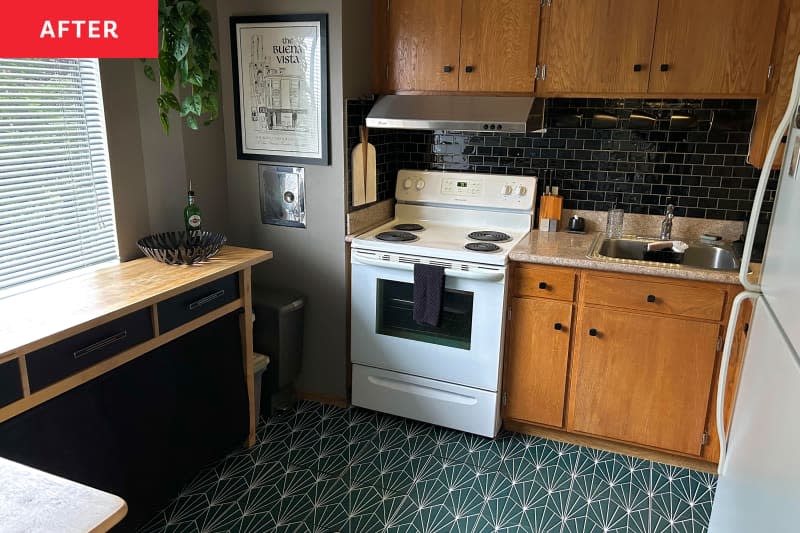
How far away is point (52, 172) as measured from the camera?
2328 millimetres

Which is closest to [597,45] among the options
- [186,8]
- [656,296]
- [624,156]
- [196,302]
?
[624,156]

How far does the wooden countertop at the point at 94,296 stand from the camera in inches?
69.7

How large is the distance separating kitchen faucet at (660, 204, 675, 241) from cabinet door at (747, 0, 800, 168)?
43 centimetres

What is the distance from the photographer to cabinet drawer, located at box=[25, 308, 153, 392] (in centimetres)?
175

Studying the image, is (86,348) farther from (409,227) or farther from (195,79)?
(409,227)

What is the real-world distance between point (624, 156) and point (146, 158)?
2195 mm

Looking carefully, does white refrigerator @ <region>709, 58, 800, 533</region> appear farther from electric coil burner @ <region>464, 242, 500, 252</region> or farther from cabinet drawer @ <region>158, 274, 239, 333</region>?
cabinet drawer @ <region>158, 274, 239, 333</region>

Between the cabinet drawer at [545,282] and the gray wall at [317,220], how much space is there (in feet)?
2.80

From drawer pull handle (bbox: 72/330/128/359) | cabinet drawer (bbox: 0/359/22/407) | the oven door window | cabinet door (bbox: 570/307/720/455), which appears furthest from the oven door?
cabinet drawer (bbox: 0/359/22/407)

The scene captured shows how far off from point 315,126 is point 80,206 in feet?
3.41

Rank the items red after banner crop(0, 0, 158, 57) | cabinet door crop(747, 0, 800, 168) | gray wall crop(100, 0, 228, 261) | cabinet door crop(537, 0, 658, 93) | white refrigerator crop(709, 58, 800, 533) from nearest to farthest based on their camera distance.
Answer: white refrigerator crop(709, 58, 800, 533)
red after banner crop(0, 0, 158, 57)
cabinet door crop(747, 0, 800, 168)
gray wall crop(100, 0, 228, 261)
cabinet door crop(537, 0, 658, 93)

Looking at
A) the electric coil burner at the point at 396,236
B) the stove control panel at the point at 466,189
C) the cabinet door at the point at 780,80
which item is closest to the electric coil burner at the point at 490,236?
the stove control panel at the point at 466,189

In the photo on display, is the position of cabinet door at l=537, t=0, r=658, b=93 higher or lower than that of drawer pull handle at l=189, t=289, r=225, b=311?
higher

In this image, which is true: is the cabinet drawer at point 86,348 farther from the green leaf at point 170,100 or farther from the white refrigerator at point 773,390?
the white refrigerator at point 773,390
